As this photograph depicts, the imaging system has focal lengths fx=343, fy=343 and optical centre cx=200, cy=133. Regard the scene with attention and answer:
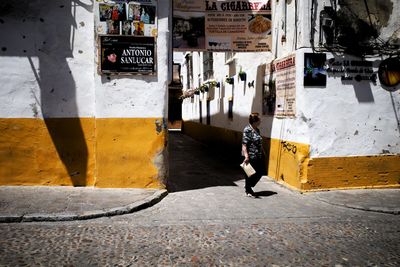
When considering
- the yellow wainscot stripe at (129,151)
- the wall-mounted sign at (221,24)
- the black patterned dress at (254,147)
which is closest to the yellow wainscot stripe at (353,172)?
the black patterned dress at (254,147)

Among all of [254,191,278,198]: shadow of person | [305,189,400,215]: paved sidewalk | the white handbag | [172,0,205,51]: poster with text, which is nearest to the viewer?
[305,189,400,215]: paved sidewalk

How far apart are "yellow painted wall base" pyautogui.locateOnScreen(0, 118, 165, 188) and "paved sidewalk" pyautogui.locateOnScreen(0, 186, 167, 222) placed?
239 millimetres

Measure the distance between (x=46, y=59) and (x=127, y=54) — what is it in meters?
1.74

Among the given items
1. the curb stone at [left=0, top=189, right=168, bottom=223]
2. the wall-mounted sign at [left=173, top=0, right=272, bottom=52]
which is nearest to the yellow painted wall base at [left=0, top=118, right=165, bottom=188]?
the curb stone at [left=0, top=189, right=168, bottom=223]

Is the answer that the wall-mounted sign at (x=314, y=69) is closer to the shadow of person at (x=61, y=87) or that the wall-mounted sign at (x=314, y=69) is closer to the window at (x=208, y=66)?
the shadow of person at (x=61, y=87)

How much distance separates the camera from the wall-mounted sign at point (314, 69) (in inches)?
303

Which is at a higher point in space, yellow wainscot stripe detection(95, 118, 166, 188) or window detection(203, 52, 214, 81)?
window detection(203, 52, 214, 81)

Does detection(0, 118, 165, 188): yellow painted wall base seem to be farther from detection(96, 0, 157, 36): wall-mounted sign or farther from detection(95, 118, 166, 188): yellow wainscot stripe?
detection(96, 0, 157, 36): wall-mounted sign

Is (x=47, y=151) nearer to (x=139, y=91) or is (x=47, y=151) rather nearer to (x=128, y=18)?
(x=139, y=91)

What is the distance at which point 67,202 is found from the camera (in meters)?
6.14

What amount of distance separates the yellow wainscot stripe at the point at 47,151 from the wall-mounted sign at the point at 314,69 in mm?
4878

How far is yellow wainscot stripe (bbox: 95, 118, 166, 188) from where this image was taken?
7.25 m

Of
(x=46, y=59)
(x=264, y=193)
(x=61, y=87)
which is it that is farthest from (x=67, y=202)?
(x=264, y=193)

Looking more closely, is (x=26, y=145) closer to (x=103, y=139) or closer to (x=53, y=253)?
(x=103, y=139)
